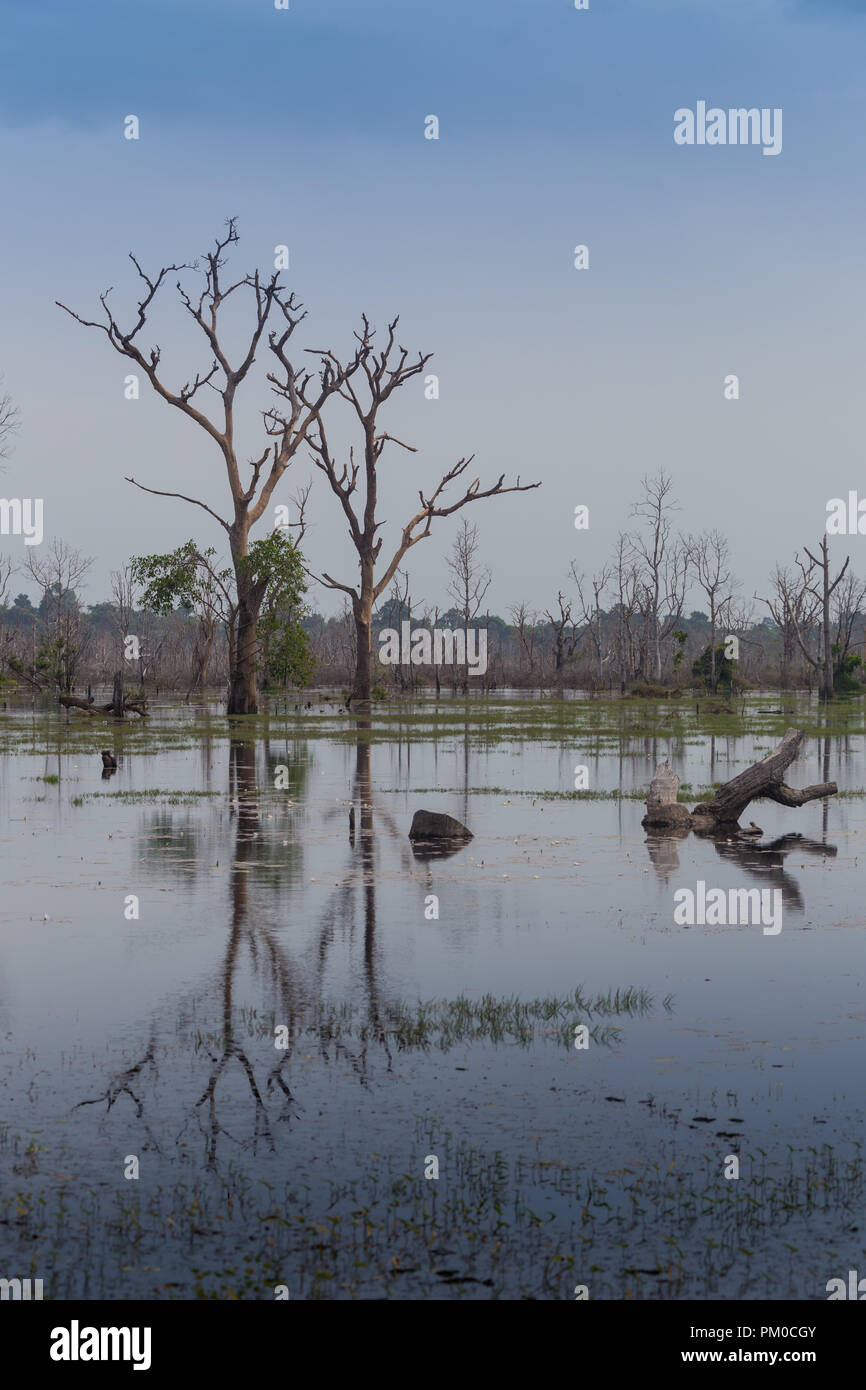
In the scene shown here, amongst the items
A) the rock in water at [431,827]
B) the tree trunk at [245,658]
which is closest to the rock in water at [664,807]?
Result: the rock in water at [431,827]

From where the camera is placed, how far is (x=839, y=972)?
9938 mm

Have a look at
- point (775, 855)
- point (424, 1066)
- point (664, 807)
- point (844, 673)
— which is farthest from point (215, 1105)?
point (844, 673)

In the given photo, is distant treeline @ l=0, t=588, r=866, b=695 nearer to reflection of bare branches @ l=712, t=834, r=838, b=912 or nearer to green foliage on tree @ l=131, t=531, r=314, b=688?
green foliage on tree @ l=131, t=531, r=314, b=688

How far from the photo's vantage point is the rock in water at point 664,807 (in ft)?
58.0

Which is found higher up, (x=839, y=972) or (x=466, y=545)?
(x=466, y=545)

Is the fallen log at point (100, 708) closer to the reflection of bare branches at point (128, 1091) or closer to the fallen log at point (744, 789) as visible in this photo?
the fallen log at point (744, 789)

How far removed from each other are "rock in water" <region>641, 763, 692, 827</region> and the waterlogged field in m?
0.54

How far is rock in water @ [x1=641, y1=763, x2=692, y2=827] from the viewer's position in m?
17.7

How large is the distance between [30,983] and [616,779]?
1685 centimetres

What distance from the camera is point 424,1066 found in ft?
25.1

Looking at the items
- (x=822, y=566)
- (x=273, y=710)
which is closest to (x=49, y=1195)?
(x=273, y=710)

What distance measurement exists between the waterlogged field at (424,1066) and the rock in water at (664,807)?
54cm

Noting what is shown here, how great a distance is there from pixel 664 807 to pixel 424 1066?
10425 mm

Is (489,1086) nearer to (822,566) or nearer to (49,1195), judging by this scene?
(49,1195)
